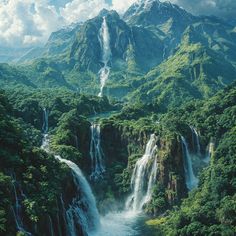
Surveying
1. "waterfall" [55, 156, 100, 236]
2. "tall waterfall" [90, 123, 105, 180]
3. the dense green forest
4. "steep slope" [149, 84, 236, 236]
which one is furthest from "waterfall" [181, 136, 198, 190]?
"waterfall" [55, 156, 100, 236]

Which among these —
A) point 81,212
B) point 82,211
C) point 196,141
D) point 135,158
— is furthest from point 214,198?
point 196,141

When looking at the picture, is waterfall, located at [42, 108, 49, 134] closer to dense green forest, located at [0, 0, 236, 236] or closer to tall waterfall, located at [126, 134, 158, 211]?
dense green forest, located at [0, 0, 236, 236]

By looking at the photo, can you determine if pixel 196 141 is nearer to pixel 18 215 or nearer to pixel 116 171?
pixel 116 171

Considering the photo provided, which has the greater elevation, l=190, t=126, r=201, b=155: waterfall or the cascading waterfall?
l=190, t=126, r=201, b=155: waterfall

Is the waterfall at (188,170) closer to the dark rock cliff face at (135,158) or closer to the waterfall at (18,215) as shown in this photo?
the dark rock cliff face at (135,158)

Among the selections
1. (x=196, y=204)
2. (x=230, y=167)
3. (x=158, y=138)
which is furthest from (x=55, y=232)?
(x=158, y=138)

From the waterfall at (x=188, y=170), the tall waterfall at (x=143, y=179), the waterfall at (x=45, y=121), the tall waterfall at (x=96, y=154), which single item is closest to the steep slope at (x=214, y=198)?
the waterfall at (x=188, y=170)

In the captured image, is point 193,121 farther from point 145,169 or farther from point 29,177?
point 29,177

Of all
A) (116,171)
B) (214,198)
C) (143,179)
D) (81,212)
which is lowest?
(214,198)
